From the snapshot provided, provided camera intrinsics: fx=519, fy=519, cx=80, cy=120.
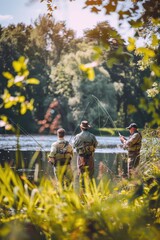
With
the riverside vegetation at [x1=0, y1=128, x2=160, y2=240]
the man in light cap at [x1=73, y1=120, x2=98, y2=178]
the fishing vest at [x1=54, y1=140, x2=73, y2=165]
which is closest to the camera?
the riverside vegetation at [x1=0, y1=128, x2=160, y2=240]

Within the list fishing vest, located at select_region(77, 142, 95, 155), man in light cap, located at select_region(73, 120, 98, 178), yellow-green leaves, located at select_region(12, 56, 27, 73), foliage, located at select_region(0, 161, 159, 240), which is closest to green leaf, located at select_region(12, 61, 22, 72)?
yellow-green leaves, located at select_region(12, 56, 27, 73)

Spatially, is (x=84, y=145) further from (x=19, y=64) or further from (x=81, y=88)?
(x=81, y=88)

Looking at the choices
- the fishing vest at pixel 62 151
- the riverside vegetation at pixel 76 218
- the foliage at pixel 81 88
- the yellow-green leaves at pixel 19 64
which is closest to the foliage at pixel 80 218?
the riverside vegetation at pixel 76 218

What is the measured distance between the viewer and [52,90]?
193 ft

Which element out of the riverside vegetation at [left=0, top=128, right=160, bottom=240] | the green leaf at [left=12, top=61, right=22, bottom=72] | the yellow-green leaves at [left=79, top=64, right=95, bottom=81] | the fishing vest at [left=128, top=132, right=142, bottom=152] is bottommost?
the fishing vest at [left=128, top=132, right=142, bottom=152]

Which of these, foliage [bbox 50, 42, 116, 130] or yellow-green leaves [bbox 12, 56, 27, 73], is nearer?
yellow-green leaves [bbox 12, 56, 27, 73]

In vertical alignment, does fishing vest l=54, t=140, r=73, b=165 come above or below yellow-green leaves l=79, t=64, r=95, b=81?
below

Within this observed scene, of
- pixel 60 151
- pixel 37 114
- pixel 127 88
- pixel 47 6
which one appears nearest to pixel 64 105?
pixel 37 114

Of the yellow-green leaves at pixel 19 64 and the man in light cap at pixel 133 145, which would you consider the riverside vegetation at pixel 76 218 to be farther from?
the man in light cap at pixel 133 145

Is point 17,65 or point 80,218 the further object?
point 80,218

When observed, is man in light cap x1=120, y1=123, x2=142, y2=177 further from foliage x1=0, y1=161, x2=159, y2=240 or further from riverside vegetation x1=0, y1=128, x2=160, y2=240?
foliage x1=0, y1=161, x2=159, y2=240

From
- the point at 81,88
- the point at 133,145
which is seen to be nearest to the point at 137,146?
the point at 133,145

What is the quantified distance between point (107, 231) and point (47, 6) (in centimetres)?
326

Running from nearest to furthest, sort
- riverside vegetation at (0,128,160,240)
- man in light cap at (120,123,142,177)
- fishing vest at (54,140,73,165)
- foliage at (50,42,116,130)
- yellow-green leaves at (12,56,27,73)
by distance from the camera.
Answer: yellow-green leaves at (12,56,27,73), riverside vegetation at (0,128,160,240), fishing vest at (54,140,73,165), man in light cap at (120,123,142,177), foliage at (50,42,116,130)
